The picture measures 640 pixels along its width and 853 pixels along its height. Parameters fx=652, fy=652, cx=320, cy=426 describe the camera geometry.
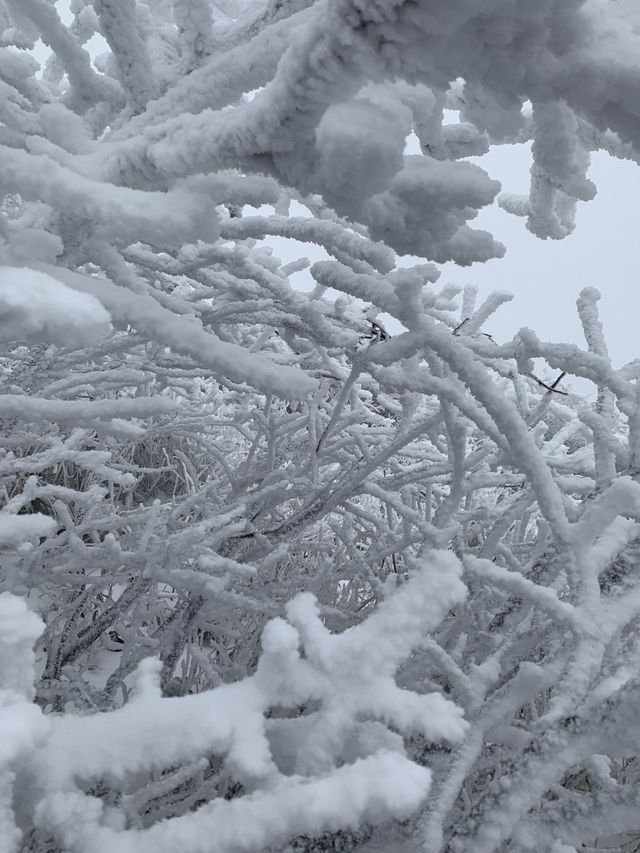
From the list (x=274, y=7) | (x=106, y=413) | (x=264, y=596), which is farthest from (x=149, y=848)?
(x=274, y=7)

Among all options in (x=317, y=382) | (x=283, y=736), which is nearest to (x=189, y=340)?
(x=317, y=382)

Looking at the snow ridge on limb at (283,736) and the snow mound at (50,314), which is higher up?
the snow mound at (50,314)

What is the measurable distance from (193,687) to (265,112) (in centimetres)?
155

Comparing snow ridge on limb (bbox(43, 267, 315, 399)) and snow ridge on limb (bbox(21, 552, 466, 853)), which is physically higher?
snow ridge on limb (bbox(43, 267, 315, 399))

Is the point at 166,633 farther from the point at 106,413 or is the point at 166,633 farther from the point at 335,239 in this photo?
the point at 335,239

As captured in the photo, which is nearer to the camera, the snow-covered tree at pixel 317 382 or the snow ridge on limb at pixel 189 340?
the snow-covered tree at pixel 317 382

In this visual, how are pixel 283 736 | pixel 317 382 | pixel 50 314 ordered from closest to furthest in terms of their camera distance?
1. pixel 50 314
2. pixel 283 736
3. pixel 317 382

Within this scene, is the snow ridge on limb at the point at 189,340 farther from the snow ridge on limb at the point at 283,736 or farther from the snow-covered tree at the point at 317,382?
the snow ridge on limb at the point at 283,736

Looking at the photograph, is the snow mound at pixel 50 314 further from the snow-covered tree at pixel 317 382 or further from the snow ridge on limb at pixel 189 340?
the snow ridge on limb at pixel 189 340

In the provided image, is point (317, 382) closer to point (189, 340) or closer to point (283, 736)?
point (189, 340)

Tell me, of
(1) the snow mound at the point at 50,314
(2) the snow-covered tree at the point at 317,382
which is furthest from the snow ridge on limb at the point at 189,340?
(1) the snow mound at the point at 50,314

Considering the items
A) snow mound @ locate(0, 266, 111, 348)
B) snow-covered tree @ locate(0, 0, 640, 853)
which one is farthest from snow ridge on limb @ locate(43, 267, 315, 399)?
snow mound @ locate(0, 266, 111, 348)

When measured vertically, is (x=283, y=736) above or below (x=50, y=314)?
below

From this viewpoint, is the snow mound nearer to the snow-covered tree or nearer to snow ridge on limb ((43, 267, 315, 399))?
the snow-covered tree
